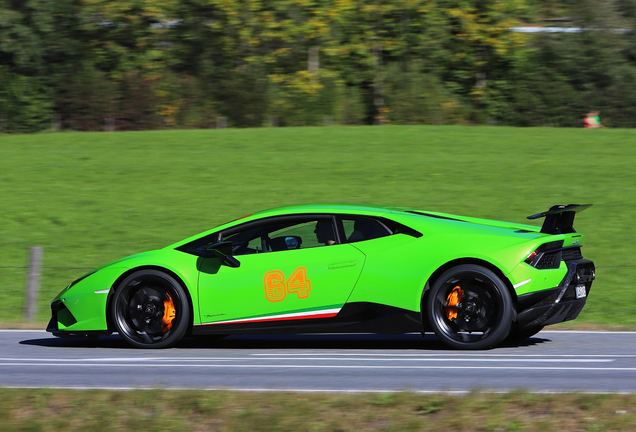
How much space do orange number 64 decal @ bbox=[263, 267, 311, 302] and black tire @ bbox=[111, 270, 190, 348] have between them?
0.77m

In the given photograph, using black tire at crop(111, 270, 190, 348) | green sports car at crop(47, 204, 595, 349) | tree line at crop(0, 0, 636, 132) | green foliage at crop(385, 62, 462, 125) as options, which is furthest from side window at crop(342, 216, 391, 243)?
green foliage at crop(385, 62, 462, 125)

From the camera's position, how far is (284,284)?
7.18 metres

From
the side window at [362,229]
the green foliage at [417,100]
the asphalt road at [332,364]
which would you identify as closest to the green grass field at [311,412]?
the asphalt road at [332,364]

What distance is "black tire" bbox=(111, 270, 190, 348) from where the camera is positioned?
7.38 m

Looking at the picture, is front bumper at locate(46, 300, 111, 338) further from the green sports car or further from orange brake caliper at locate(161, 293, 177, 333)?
orange brake caliper at locate(161, 293, 177, 333)

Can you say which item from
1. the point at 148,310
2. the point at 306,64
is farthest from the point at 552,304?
the point at 306,64

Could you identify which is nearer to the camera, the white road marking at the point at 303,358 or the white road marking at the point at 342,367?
the white road marking at the point at 342,367

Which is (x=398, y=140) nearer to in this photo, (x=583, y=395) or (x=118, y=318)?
(x=118, y=318)

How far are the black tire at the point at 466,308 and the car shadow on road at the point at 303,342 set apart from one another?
0.29m

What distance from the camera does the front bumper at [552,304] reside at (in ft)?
22.6

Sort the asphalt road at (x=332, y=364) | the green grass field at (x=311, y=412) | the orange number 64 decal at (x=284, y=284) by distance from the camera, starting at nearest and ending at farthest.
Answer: the green grass field at (x=311, y=412)
the asphalt road at (x=332, y=364)
the orange number 64 decal at (x=284, y=284)

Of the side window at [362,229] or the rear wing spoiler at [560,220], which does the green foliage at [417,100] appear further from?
the side window at [362,229]

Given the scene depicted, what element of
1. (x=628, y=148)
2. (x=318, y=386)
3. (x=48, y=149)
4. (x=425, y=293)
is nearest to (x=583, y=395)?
(x=318, y=386)

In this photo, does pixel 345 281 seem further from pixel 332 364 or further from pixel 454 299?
pixel 454 299
